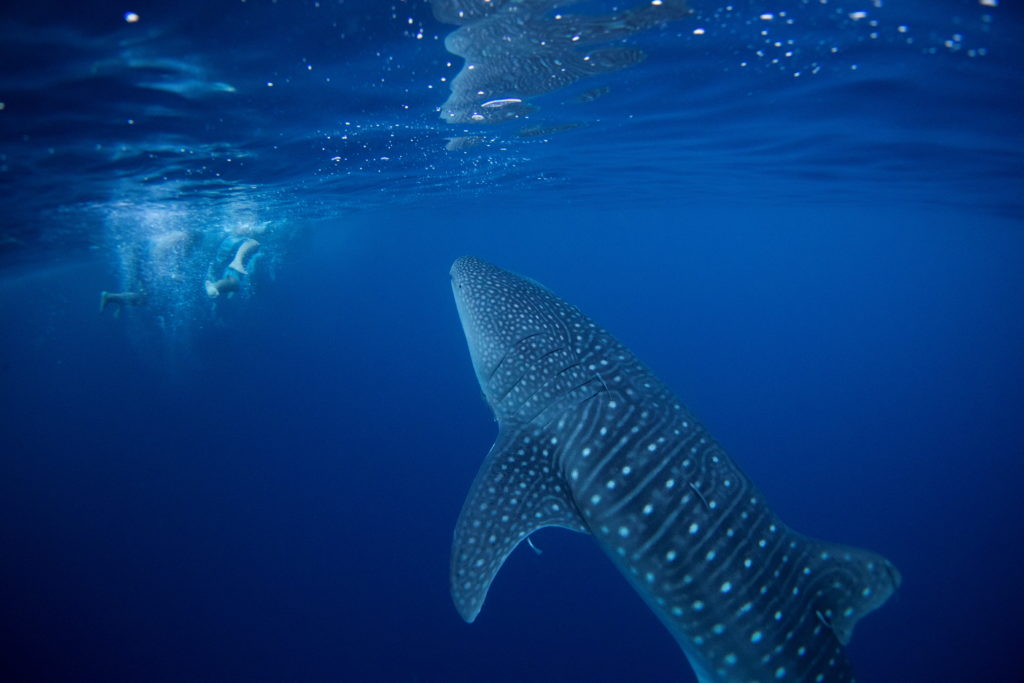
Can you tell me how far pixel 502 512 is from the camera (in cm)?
370

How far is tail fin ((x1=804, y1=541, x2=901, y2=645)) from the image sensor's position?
11.5 ft

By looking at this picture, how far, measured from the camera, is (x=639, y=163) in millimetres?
18109

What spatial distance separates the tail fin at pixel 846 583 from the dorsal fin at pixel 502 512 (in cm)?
176

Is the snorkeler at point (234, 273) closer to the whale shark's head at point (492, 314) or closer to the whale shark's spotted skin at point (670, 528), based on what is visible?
the whale shark's head at point (492, 314)

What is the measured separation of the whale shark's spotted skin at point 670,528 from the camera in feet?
11.0

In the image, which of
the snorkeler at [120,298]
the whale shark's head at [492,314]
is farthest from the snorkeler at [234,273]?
the whale shark's head at [492,314]

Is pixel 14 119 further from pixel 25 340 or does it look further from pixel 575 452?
pixel 25 340

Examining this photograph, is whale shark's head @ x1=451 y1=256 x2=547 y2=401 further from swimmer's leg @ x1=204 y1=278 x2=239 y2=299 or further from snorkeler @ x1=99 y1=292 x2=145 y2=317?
snorkeler @ x1=99 y1=292 x2=145 y2=317

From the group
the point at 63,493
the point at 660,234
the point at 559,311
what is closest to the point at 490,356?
the point at 559,311

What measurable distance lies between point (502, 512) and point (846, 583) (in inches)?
102

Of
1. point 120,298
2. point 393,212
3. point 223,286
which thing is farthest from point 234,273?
point 393,212

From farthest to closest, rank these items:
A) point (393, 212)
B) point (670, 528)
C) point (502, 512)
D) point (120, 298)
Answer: point (393, 212)
point (120, 298)
point (502, 512)
point (670, 528)

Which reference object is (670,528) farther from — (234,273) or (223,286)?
(234,273)

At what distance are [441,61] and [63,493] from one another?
2787cm
